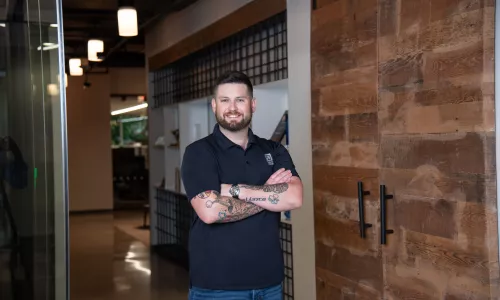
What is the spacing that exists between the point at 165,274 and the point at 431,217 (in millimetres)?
4626

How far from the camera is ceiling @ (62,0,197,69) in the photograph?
7168 millimetres

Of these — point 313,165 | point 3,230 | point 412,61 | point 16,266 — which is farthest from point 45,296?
point 412,61

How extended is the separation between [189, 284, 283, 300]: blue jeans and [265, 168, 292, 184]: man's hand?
42cm

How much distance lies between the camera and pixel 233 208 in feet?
8.38

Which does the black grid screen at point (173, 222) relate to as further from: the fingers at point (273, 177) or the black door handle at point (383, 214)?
the fingers at point (273, 177)

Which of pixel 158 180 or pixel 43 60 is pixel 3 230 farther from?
pixel 158 180

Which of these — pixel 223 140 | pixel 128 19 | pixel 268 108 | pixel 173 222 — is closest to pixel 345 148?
pixel 223 140

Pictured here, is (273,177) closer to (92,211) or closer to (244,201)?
(244,201)

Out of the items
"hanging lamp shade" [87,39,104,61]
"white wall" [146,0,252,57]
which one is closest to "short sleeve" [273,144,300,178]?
"white wall" [146,0,252,57]

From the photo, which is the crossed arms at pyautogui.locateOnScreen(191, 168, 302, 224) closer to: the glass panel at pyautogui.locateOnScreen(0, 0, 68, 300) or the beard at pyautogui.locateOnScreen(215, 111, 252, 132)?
the beard at pyautogui.locateOnScreen(215, 111, 252, 132)

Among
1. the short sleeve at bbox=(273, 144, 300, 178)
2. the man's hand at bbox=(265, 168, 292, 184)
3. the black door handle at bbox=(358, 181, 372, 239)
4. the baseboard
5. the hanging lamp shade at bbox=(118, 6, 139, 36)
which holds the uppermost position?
the hanging lamp shade at bbox=(118, 6, 139, 36)

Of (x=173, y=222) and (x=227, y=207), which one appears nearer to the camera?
(x=227, y=207)

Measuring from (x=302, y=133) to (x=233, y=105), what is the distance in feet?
5.88

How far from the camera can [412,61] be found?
312 cm
